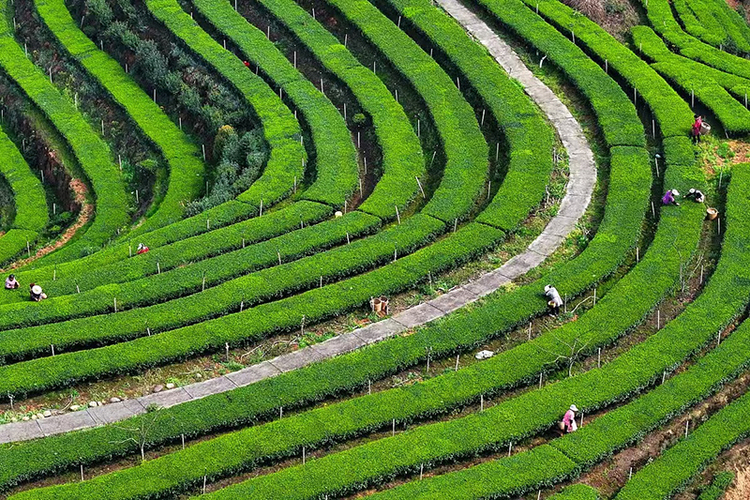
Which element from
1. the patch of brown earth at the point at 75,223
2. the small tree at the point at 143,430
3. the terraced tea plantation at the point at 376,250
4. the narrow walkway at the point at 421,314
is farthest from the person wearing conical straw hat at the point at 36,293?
the patch of brown earth at the point at 75,223

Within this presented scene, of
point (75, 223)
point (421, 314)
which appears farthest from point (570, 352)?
point (75, 223)

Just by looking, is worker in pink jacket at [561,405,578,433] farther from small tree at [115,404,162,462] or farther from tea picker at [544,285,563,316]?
small tree at [115,404,162,462]

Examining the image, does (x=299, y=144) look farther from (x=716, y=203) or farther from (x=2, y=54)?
(x=2, y=54)

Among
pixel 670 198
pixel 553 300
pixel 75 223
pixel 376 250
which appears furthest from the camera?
pixel 75 223

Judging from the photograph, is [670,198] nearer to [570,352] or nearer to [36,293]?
[570,352]

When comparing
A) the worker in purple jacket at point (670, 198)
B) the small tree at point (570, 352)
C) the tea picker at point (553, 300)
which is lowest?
the small tree at point (570, 352)

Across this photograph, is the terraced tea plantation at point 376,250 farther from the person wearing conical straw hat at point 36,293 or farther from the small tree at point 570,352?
the person wearing conical straw hat at point 36,293
